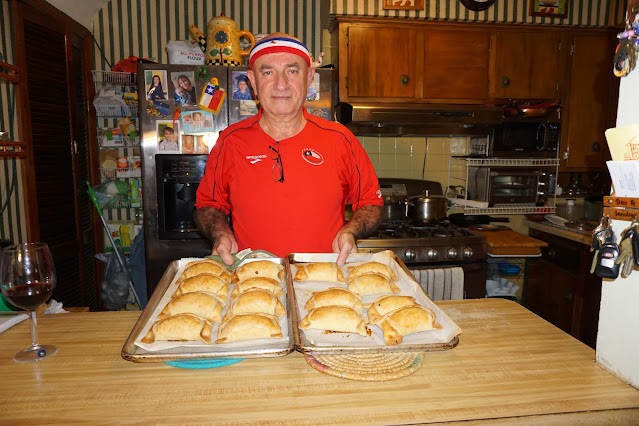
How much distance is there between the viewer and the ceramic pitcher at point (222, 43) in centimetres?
322

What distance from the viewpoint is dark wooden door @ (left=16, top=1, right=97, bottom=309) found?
298 centimetres

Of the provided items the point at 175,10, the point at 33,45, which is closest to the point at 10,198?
the point at 33,45

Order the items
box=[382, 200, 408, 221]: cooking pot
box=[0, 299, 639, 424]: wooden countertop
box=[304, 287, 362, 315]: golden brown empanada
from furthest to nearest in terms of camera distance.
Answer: box=[382, 200, 408, 221]: cooking pot, box=[304, 287, 362, 315]: golden brown empanada, box=[0, 299, 639, 424]: wooden countertop

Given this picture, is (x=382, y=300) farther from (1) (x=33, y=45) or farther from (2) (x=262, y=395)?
(1) (x=33, y=45)

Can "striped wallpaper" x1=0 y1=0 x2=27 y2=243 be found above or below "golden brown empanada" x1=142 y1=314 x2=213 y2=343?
above

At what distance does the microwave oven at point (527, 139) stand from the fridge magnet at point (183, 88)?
2641 millimetres

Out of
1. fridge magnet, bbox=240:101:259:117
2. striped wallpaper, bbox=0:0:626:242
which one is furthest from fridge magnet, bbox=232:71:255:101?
striped wallpaper, bbox=0:0:626:242

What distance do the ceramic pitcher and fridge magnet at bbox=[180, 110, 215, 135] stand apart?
410 mm

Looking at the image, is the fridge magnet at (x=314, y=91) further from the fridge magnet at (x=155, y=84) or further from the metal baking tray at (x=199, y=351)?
the metal baking tray at (x=199, y=351)

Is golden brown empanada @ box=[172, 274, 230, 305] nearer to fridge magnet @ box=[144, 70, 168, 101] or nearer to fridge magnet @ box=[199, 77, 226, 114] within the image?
fridge magnet @ box=[199, 77, 226, 114]

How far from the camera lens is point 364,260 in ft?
5.53

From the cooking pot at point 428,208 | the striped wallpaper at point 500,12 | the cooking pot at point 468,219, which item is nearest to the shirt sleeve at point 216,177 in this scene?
the striped wallpaper at point 500,12

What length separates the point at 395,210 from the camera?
3932 mm

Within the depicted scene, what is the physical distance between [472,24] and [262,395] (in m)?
3.68
